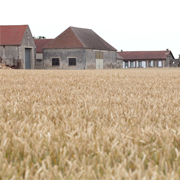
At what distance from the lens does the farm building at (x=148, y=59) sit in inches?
2319

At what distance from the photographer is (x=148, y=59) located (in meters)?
59.3

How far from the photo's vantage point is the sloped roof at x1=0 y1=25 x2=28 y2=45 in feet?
116

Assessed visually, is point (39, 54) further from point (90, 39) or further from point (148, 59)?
point (148, 59)

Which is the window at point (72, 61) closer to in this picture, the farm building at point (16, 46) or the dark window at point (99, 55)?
the dark window at point (99, 55)

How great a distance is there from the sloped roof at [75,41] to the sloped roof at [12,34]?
3679 mm

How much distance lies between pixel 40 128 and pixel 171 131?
771 millimetres

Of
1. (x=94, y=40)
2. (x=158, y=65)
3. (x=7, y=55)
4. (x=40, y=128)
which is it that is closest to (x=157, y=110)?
(x=40, y=128)

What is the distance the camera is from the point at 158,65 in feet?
194

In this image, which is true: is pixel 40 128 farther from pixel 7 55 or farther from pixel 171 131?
pixel 7 55

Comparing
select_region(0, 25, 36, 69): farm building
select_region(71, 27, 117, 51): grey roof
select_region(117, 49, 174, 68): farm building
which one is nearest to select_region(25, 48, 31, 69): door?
select_region(0, 25, 36, 69): farm building

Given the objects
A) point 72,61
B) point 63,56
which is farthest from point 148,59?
point 63,56

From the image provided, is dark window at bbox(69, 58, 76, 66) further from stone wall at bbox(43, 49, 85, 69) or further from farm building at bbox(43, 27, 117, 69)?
stone wall at bbox(43, 49, 85, 69)

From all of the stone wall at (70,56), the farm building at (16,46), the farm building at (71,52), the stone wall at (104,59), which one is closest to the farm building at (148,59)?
the stone wall at (104,59)

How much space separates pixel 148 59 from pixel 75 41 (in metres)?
25.5
